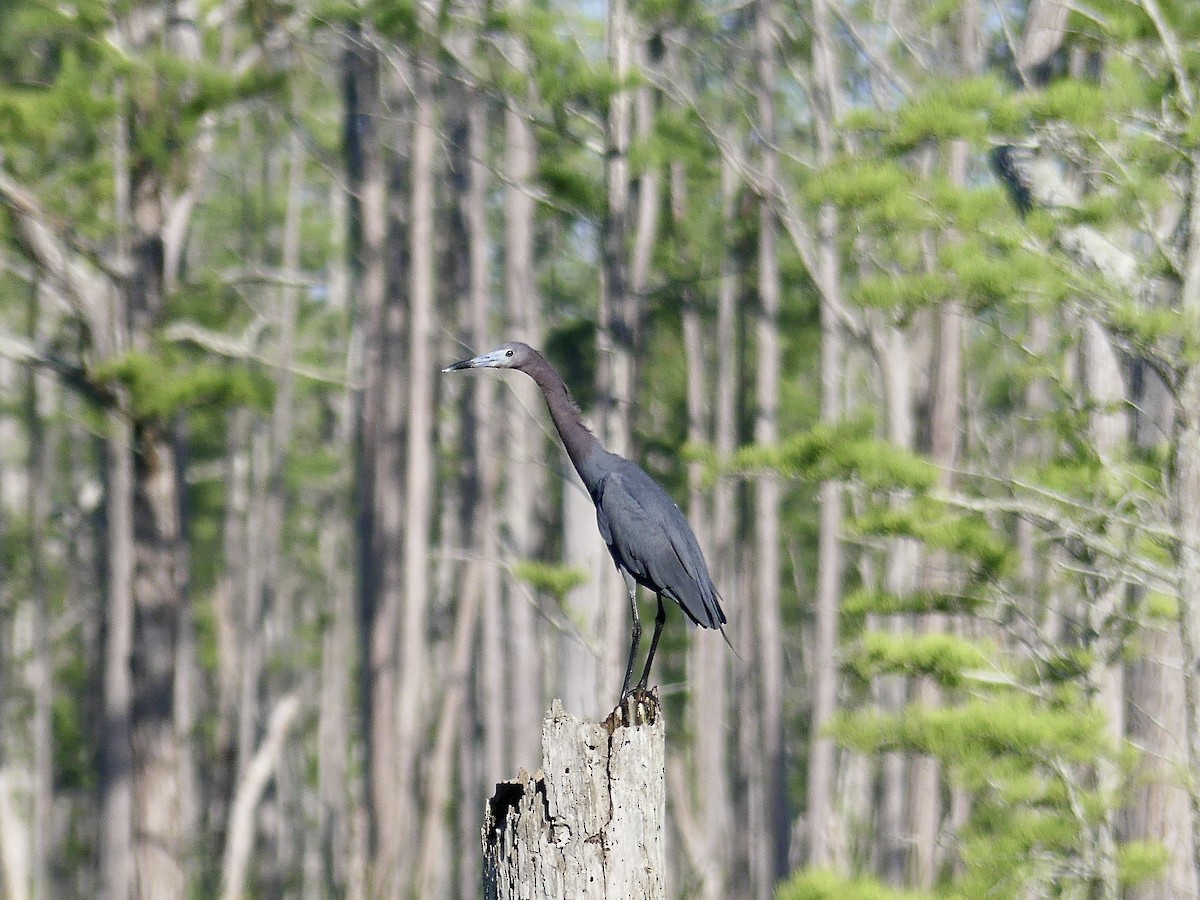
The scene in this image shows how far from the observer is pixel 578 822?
14.3ft

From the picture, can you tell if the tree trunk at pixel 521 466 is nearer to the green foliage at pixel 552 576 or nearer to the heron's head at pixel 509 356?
the green foliage at pixel 552 576

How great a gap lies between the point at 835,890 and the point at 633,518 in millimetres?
2859

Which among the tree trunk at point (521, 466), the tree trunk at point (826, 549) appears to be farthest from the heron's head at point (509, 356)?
the tree trunk at point (521, 466)

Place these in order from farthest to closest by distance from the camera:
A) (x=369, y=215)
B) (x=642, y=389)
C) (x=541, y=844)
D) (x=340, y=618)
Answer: (x=340, y=618), (x=642, y=389), (x=369, y=215), (x=541, y=844)

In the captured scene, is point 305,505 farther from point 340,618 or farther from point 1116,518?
point 1116,518

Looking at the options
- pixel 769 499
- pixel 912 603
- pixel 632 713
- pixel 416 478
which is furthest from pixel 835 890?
pixel 769 499

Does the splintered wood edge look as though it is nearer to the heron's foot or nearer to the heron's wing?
the heron's foot

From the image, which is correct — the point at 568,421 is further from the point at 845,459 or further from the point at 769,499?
the point at 769,499

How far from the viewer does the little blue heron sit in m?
6.38

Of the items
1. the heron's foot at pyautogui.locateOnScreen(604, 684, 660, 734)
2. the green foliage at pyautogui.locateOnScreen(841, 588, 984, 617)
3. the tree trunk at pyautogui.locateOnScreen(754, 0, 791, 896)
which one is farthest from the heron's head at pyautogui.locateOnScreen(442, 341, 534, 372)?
the tree trunk at pyautogui.locateOnScreen(754, 0, 791, 896)

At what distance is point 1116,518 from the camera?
7488mm

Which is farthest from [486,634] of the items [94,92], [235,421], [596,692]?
[94,92]

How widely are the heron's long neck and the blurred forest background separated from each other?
6.02 feet

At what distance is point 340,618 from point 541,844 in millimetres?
24366
